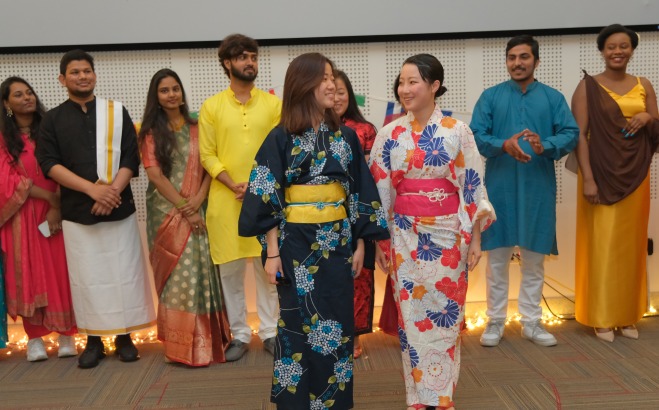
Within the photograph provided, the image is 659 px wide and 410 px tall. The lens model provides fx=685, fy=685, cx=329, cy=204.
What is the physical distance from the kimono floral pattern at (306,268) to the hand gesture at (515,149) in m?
1.23

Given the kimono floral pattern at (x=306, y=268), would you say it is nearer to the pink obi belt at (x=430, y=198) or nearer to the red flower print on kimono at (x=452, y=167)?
the pink obi belt at (x=430, y=198)

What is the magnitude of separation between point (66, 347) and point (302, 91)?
7.43 feet

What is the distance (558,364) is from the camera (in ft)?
11.2

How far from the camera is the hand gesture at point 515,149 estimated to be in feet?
11.3

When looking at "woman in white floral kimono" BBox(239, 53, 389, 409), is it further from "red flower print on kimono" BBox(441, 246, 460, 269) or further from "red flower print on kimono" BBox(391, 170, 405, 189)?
"red flower print on kimono" BBox(441, 246, 460, 269)

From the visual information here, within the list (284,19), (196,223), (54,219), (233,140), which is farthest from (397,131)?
(54,219)

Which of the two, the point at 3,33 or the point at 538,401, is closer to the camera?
the point at 538,401

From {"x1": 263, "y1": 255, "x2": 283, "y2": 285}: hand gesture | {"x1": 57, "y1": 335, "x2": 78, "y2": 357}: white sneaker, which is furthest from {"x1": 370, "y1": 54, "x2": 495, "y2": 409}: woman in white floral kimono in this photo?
{"x1": 57, "y1": 335, "x2": 78, "y2": 357}: white sneaker

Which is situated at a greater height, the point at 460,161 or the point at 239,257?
the point at 460,161

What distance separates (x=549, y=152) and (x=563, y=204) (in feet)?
3.47

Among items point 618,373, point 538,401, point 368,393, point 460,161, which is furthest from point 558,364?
point 460,161

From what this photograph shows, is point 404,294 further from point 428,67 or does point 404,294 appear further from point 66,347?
point 66,347

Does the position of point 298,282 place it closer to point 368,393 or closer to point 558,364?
point 368,393

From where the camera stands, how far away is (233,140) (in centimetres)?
354
